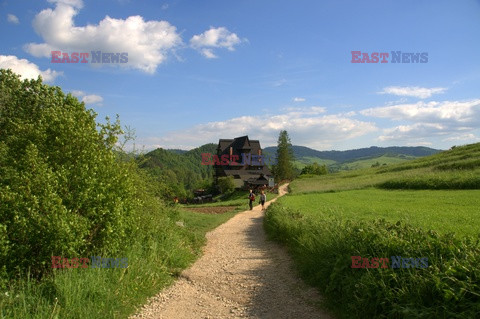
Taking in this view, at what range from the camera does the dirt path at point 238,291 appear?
6.32m

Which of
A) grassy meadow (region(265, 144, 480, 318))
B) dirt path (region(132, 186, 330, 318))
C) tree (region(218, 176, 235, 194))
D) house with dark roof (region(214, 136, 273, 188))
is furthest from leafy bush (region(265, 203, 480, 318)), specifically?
house with dark roof (region(214, 136, 273, 188))

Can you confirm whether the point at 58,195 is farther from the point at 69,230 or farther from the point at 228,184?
the point at 228,184

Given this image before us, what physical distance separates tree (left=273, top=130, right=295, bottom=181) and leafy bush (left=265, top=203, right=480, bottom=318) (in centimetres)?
6409

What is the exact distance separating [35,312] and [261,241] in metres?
9.32

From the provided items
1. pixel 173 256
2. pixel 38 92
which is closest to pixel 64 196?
pixel 173 256

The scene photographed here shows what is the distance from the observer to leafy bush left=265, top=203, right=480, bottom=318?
13.9 ft

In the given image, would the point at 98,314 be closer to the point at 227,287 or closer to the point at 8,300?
the point at 8,300

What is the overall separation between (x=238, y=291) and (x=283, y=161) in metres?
65.4

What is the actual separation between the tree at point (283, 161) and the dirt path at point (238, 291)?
6068cm

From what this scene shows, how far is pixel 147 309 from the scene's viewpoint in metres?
6.45

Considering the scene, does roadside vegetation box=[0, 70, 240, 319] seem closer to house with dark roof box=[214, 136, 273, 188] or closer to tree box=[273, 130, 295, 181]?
house with dark roof box=[214, 136, 273, 188]

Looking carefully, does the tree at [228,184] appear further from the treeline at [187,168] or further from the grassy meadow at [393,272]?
the grassy meadow at [393,272]

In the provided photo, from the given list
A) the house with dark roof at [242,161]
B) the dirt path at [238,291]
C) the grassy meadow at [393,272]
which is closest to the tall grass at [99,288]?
the dirt path at [238,291]

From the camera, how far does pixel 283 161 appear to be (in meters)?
72.0
